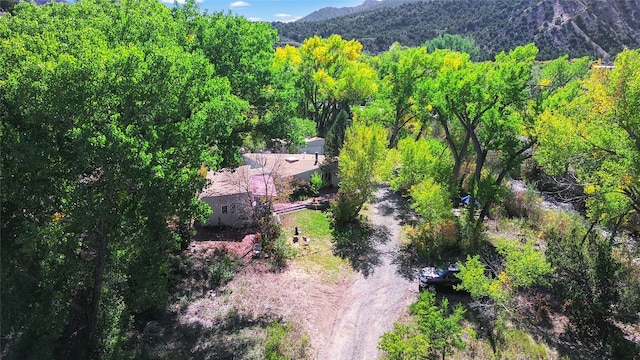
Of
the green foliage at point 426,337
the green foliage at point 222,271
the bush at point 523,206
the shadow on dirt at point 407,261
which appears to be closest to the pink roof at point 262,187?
the green foliage at point 222,271

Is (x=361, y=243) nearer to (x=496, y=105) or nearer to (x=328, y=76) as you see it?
(x=496, y=105)

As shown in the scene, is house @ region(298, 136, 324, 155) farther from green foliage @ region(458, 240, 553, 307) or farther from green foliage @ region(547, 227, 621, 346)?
green foliage @ region(547, 227, 621, 346)

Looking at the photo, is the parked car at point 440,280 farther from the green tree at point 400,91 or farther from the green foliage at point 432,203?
the green tree at point 400,91

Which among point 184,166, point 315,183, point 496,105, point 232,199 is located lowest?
point 315,183

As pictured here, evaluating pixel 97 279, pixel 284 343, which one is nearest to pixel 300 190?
pixel 284 343

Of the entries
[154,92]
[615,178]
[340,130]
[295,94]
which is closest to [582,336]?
[615,178]

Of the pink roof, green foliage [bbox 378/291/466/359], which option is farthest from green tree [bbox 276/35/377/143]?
green foliage [bbox 378/291/466/359]

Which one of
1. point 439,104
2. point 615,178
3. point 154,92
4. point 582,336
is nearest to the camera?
point 154,92

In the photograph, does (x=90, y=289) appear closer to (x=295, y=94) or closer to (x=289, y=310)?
(x=289, y=310)
